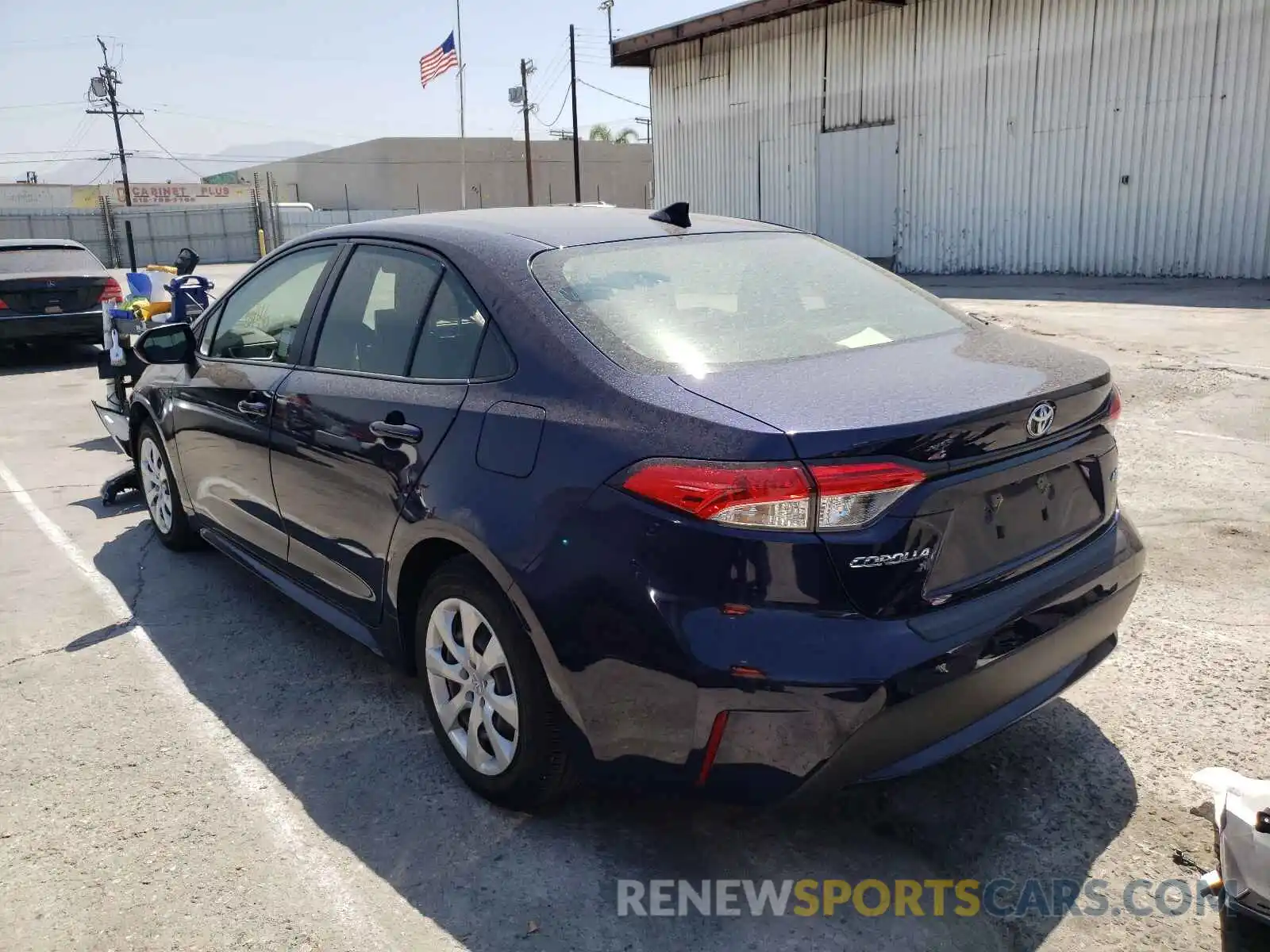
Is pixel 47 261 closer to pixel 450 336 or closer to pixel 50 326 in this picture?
pixel 50 326

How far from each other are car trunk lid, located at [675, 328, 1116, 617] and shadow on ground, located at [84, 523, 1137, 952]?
1.81ft

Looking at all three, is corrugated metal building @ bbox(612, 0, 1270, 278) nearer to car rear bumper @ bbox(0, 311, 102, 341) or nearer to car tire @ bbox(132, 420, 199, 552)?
car rear bumper @ bbox(0, 311, 102, 341)

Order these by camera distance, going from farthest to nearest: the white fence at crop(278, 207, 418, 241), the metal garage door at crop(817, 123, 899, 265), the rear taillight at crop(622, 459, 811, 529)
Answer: the white fence at crop(278, 207, 418, 241) < the metal garage door at crop(817, 123, 899, 265) < the rear taillight at crop(622, 459, 811, 529)

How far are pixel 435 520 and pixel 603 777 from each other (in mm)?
830

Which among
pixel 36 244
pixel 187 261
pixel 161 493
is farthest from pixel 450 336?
pixel 36 244

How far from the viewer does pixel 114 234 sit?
40.5 metres

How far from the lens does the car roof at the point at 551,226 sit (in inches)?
126

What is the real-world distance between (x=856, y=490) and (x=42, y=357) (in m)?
14.2

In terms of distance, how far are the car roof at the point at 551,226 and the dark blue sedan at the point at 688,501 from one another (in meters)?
0.02

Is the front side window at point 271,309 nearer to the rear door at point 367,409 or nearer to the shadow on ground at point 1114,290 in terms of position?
the rear door at point 367,409

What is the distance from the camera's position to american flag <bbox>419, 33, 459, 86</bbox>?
36750mm

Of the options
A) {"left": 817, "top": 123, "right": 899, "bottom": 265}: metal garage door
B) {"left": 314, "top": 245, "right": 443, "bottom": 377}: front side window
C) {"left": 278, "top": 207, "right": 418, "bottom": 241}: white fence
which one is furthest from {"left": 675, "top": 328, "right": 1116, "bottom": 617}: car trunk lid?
{"left": 278, "top": 207, "right": 418, "bottom": 241}: white fence

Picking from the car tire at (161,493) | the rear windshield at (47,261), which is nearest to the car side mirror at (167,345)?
the car tire at (161,493)

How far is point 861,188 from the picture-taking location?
21438 mm
